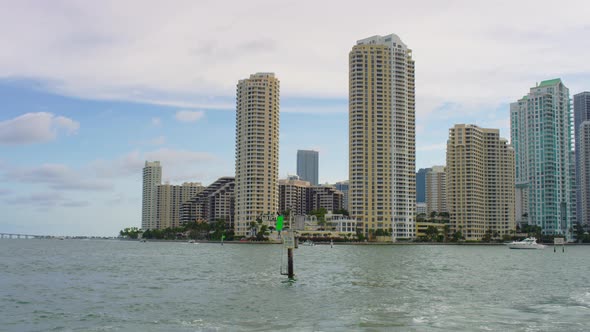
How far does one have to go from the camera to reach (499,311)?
46531 mm

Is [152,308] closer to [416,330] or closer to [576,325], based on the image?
[416,330]

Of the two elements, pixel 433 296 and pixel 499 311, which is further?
pixel 433 296

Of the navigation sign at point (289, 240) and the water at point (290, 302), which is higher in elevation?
the navigation sign at point (289, 240)

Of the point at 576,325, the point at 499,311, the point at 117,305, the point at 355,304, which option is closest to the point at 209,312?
the point at 117,305

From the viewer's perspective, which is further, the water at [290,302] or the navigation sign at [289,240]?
the navigation sign at [289,240]

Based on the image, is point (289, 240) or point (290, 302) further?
point (289, 240)

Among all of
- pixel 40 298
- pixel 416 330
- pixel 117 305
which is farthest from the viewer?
pixel 40 298

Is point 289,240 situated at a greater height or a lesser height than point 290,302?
greater

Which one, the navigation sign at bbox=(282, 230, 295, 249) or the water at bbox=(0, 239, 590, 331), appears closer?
the water at bbox=(0, 239, 590, 331)

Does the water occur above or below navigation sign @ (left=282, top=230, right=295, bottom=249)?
below

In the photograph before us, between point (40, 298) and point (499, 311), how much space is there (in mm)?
36472

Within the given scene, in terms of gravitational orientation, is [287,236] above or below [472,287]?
above

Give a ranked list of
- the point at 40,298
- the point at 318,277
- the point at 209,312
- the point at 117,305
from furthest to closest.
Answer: the point at 318,277, the point at 40,298, the point at 117,305, the point at 209,312

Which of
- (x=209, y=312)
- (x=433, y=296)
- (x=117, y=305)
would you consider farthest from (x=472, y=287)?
(x=117, y=305)
